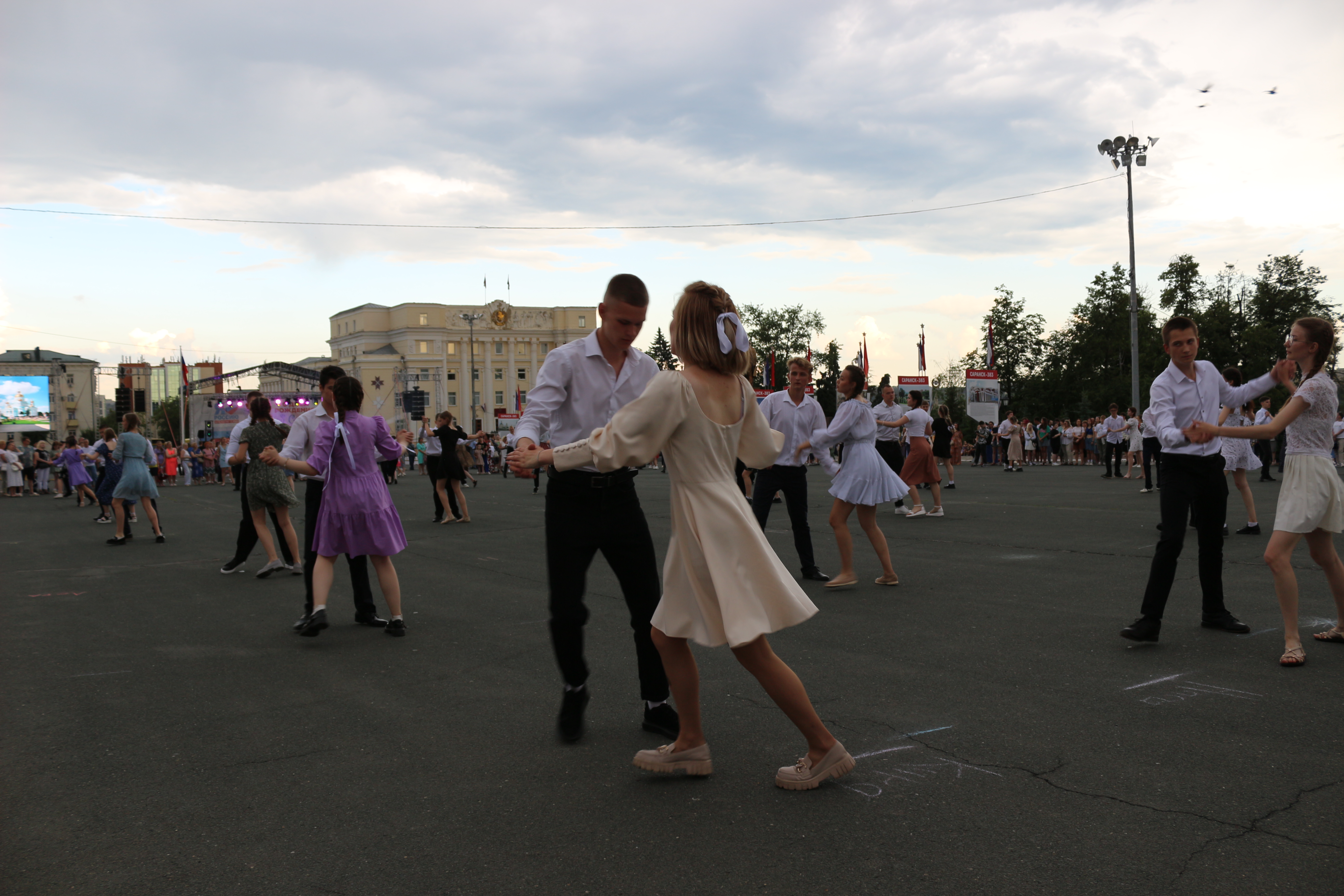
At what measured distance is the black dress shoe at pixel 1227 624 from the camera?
607 centimetres

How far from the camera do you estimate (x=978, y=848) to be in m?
3.12

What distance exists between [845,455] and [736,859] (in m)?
6.46

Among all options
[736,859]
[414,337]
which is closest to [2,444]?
[736,859]

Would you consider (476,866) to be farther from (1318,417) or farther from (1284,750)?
(1318,417)

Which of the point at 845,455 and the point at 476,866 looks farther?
the point at 845,455

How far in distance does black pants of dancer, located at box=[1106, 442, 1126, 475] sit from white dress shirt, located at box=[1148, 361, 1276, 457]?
62.7ft

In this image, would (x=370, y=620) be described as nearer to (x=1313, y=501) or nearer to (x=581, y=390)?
(x=581, y=390)

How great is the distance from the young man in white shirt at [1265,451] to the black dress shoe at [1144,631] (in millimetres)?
13393

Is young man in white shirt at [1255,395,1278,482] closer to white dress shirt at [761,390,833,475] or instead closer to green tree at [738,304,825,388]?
white dress shirt at [761,390,833,475]

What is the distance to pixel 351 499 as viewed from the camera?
6984mm

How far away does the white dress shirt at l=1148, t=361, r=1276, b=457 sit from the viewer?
19.9ft

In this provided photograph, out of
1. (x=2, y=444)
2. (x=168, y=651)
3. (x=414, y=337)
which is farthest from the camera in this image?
(x=414, y=337)

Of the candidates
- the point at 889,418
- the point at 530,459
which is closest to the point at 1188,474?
the point at 530,459

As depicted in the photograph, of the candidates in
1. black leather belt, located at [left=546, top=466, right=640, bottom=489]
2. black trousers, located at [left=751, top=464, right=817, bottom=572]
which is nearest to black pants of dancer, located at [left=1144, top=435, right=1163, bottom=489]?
black trousers, located at [left=751, top=464, right=817, bottom=572]
